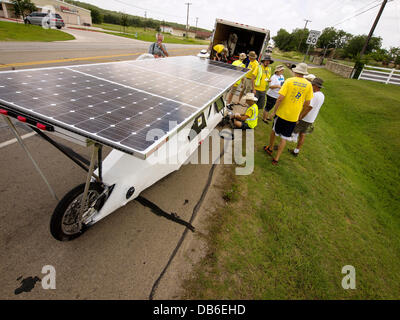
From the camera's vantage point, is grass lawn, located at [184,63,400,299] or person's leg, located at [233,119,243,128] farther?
person's leg, located at [233,119,243,128]

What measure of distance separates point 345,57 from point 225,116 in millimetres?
85113

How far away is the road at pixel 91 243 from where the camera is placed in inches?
93.5

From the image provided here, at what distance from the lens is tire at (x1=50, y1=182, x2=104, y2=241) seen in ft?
7.95

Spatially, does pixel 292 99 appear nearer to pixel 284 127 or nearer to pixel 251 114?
pixel 284 127

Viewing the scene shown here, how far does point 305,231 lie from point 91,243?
3.61m

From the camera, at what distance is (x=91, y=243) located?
112 inches

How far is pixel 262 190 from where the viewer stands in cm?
456

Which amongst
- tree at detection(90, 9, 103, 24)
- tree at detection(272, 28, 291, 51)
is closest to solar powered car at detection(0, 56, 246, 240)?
tree at detection(90, 9, 103, 24)

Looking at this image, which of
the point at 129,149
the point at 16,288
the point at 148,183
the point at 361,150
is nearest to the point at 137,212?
the point at 148,183

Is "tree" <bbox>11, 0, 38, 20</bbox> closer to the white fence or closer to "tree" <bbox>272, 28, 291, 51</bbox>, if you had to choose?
the white fence

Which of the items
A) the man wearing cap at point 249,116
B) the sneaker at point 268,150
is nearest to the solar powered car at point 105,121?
the man wearing cap at point 249,116

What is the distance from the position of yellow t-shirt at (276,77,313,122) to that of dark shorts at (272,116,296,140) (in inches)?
6.3

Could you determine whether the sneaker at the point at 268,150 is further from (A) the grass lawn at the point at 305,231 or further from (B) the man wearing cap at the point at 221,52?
(B) the man wearing cap at the point at 221,52
